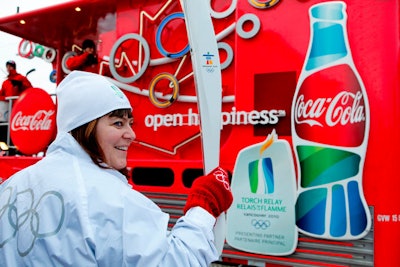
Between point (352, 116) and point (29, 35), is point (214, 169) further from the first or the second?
point (29, 35)

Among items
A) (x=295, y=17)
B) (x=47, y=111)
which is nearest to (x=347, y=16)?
(x=295, y=17)

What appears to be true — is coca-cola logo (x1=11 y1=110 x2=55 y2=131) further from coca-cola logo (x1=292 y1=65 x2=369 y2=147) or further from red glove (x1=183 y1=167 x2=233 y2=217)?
red glove (x1=183 y1=167 x2=233 y2=217)

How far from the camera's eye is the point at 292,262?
250 cm

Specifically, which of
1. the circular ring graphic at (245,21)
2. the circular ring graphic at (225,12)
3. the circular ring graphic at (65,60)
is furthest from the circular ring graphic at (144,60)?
the circular ring graphic at (65,60)

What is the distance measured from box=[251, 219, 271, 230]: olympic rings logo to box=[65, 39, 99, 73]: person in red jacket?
8.14ft

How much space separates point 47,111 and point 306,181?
8.95 ft

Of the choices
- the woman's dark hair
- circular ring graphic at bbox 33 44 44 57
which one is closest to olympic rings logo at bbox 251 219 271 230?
the woman's dark hair

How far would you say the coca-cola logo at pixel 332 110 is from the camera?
93.4 inches

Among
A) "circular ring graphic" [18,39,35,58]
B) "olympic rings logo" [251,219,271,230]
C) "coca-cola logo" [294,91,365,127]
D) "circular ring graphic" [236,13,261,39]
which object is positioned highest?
"circular ring graphic" [18,39,35,58]

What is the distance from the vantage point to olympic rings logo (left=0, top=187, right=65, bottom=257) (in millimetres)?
957

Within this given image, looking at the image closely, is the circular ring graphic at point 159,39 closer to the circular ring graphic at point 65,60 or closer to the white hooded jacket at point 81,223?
the circular ring graphic at point 65,60

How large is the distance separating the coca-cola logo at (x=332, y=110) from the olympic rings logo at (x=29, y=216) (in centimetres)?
183

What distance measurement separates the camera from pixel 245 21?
9.23 ft

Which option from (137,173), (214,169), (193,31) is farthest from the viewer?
(137,173)
